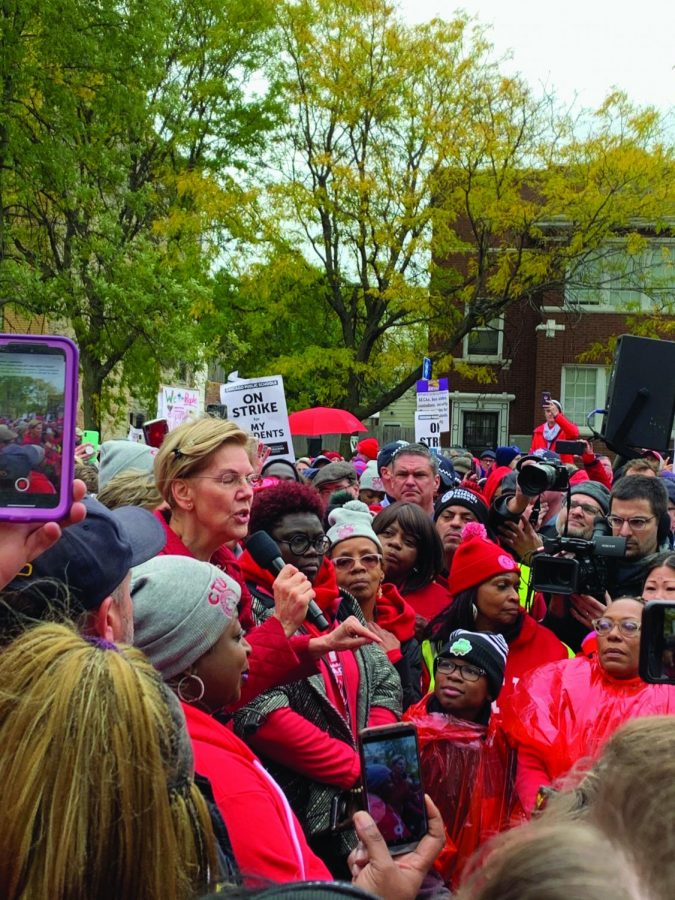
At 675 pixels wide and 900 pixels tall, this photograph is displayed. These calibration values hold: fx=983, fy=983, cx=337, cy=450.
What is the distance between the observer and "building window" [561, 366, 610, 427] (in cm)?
2962

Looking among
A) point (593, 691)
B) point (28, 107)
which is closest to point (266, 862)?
point (593, 691)

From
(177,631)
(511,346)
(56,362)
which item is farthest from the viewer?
(511,346)

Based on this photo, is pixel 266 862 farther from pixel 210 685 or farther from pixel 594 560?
pixel 594 560

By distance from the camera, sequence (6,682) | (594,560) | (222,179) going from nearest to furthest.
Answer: (6,682) → (594,560) → (222,179)

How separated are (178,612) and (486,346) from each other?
2896cm

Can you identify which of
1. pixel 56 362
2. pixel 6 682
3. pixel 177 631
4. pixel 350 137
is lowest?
pixel 177 631

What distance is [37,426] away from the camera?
5.51ft

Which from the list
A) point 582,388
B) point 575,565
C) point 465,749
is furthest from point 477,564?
point 582,388

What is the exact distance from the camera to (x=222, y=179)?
22672 millimetres

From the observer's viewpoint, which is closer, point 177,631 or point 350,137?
point 177,631

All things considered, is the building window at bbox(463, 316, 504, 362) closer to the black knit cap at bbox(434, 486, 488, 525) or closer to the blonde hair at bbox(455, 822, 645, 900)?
the black knit cap at bbox(434, 486, 488, 525)

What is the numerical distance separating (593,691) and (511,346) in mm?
28013

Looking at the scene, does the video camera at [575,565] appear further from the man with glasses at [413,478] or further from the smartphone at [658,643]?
the man with glasses at [413,478]

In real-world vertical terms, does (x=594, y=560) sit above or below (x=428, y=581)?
above
